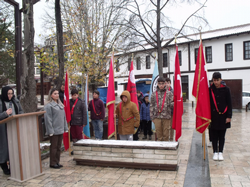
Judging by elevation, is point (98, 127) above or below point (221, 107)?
below

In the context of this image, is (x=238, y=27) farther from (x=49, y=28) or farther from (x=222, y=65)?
(x=49, y=28)

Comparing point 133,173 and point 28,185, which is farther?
point 133,173

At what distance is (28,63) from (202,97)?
195 inches

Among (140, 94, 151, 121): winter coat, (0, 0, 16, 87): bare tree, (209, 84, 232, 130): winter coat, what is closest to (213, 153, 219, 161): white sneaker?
(209, 84, 232, 130): winter coat

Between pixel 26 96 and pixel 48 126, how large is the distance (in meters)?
2.51

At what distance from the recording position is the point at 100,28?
15.8m

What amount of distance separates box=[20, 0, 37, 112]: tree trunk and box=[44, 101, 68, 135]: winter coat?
2208mm

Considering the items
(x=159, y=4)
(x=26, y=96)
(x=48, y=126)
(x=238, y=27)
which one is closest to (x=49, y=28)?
(x=159, y=4)

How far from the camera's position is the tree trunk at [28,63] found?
6.56 meters

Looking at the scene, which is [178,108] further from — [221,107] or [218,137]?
[218,137]

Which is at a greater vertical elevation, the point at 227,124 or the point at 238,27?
the point at 238,27

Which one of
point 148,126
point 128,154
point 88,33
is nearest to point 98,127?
point 148,126

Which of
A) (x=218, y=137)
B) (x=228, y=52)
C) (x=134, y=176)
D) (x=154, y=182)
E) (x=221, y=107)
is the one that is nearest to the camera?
(x=154, y=182)

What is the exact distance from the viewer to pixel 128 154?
477 centimetres
